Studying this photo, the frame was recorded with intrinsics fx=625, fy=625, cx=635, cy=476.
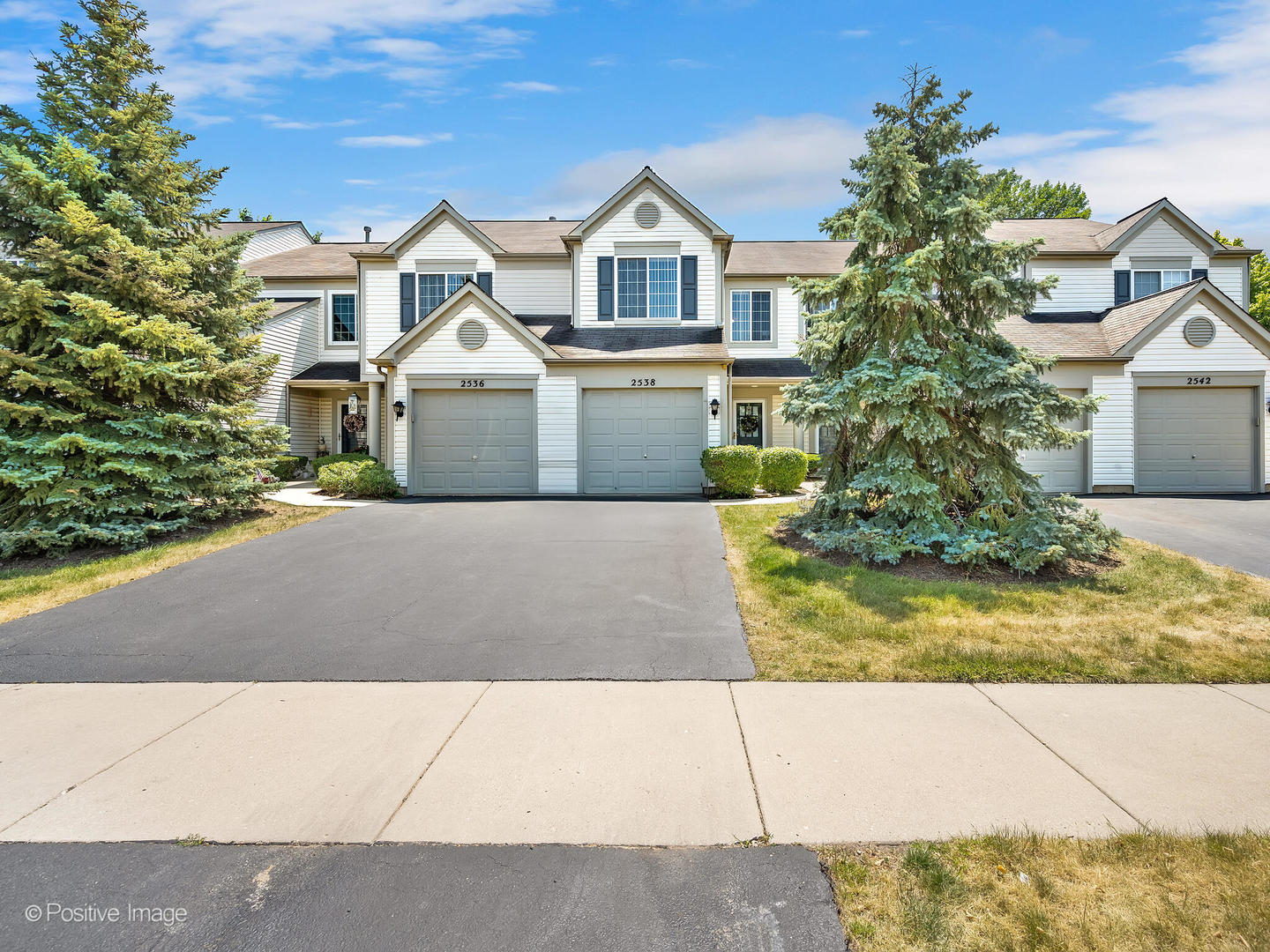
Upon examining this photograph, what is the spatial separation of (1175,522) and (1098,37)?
26.9 ft

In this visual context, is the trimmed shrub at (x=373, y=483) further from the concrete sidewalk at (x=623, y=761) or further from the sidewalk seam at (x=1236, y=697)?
the sidewalk seam at (x=1236, y=697)

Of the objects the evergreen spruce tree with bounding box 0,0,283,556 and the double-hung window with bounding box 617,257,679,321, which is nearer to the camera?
the evergreen spruce tree with bounding box 0,0,283,556

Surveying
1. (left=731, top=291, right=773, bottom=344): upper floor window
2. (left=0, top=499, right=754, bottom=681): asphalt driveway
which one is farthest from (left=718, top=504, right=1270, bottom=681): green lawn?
(left=731, top=291, right=773, bottom=344): upper floor window

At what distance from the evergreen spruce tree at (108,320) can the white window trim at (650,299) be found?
901 cm

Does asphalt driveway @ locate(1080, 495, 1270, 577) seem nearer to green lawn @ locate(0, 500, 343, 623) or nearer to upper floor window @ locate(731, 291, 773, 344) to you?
upper floor window @ locate(731, 291, 773, 344)

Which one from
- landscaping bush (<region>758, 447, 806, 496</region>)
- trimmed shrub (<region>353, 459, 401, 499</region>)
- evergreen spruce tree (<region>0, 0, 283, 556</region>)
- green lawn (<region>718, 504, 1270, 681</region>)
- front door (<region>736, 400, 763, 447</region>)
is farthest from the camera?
front door (<region>736, 400, 763, 447</region>)

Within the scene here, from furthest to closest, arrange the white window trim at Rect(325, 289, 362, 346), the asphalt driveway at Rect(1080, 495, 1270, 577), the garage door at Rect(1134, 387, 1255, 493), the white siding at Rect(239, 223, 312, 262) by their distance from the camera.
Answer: the white siding at Rect(239, 223, 312, 262)
the white window trim at Rect(325, 289, 362, 346)
the garage door at Rect(1134, 387, 1255, 493)
the asphalt driveway at Rect(1080, 495, 1270, 577)

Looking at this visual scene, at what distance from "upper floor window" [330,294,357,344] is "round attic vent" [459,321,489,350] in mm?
8364

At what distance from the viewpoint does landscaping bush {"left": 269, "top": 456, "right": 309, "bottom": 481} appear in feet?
62.3

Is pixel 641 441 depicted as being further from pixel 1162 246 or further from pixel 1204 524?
pixel 1162 246

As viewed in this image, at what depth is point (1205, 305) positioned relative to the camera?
1538cm

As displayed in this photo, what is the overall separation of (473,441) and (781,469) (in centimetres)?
775

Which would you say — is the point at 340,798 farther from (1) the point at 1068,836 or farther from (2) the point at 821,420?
(2) the point at 821,420

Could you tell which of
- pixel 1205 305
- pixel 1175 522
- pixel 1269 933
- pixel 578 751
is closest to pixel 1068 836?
pixel 1269 933
